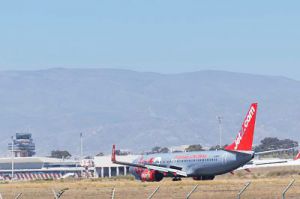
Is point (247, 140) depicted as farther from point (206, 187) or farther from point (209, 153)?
point (206, 187)

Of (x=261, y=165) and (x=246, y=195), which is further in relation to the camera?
(x=261, y=165)

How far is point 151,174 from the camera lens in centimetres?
12081

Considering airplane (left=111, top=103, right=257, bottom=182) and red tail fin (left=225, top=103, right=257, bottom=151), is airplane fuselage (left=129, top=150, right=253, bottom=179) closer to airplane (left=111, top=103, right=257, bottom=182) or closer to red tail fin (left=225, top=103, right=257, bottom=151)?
airplane (left=111, top=103, right=257, bottom=182)

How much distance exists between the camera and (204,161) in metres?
117

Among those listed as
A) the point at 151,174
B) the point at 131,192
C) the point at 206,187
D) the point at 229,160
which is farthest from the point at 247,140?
the point at 131,192

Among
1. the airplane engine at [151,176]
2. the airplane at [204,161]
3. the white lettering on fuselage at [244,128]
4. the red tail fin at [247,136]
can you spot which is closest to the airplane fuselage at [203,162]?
the airplane at [204,161]

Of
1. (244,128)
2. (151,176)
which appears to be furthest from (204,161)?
(151,176)

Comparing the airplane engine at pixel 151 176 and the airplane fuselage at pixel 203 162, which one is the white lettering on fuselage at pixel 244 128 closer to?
the airplane fuselage at pixel 203 162

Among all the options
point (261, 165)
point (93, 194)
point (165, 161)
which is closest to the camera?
point (93, 194)

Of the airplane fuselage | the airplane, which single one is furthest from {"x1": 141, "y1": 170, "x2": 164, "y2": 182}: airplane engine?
the airplane fuselage

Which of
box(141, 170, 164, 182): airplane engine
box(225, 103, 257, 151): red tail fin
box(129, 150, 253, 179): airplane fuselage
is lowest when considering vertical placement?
box(141, 170, 164, 182): airplane engine

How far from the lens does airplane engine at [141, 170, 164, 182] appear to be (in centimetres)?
12050

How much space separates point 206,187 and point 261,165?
129 ft

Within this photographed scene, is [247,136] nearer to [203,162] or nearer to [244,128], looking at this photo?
[244,128]
